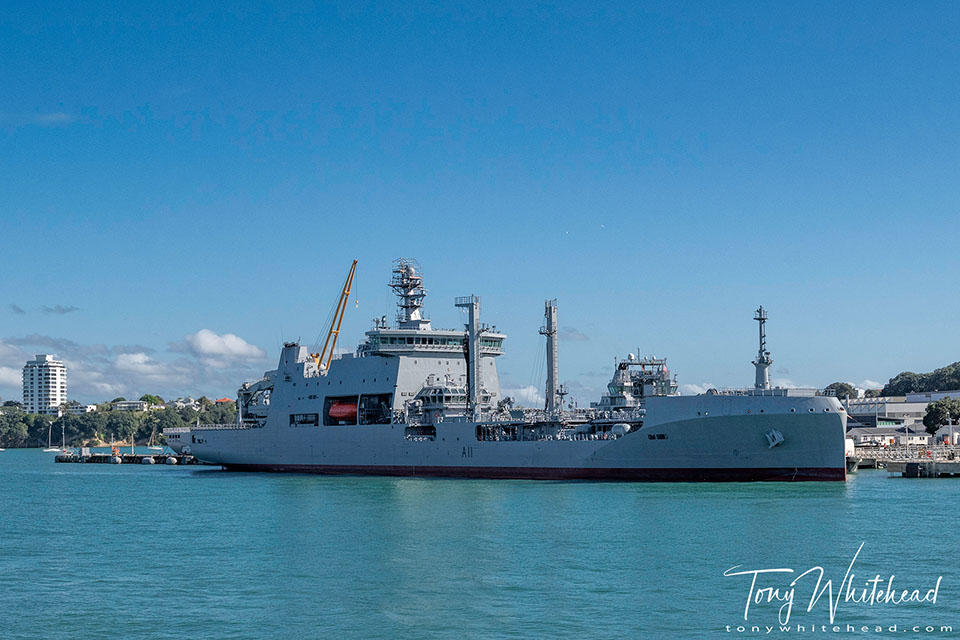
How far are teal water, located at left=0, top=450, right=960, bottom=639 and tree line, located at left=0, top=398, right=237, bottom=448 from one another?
123 meters

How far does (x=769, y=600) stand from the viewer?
2105 cm

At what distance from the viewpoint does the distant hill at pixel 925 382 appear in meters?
118

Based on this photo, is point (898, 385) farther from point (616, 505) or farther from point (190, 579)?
point (190, 579)

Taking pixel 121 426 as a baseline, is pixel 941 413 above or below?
above

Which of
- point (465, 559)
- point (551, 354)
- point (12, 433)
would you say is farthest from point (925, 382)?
point (12, 433)

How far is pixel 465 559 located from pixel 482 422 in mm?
23253

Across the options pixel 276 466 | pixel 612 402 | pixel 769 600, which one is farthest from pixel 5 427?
pixel 769 600

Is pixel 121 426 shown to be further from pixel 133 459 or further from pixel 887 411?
pixel 887 411

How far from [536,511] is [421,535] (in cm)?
592
